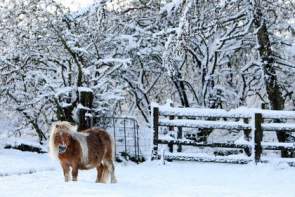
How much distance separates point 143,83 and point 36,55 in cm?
425

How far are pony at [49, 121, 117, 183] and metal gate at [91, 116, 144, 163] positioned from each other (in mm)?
5487

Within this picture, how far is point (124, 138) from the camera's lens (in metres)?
16.7

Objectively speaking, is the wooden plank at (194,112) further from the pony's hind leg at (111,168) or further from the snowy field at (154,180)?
the pony's hind leg at (111,168)

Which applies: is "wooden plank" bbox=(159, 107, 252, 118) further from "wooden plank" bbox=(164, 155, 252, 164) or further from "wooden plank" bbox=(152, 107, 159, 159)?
"wooden plank" bbox=(164, 155, 252, 164)

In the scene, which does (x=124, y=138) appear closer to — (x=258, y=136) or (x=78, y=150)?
(x=258, y=136)

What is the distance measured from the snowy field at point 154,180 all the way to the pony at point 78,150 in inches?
10.7

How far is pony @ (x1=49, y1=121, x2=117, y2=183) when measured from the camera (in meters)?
9.37

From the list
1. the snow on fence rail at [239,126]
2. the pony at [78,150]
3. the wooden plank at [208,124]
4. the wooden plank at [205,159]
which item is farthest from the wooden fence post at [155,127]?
the pony at [78,150]

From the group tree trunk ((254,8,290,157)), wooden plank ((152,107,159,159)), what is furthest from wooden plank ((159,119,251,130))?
tree trunk ((254,8,290,157))

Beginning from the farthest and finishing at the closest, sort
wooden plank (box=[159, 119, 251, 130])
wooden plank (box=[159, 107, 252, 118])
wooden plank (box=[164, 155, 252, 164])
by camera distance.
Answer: wooden plank (box=[159, 107, 252, 118])
wooden plank (box=[159, 119, 251, 130])
wooden plank (box=[164, 155, 252, 164])

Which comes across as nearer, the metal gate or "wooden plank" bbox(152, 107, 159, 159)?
"wooden plank" bbox(152, 107, 159, 159)

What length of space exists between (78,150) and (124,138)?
7206 millimetres

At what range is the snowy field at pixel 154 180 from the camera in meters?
8.16

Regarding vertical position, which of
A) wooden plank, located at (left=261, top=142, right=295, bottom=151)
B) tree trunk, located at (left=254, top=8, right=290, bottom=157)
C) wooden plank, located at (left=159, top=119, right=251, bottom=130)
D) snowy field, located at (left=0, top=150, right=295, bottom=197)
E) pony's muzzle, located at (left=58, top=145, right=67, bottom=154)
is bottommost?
snowy field, located at (left=0, top=150, right=295, bottom=197)
